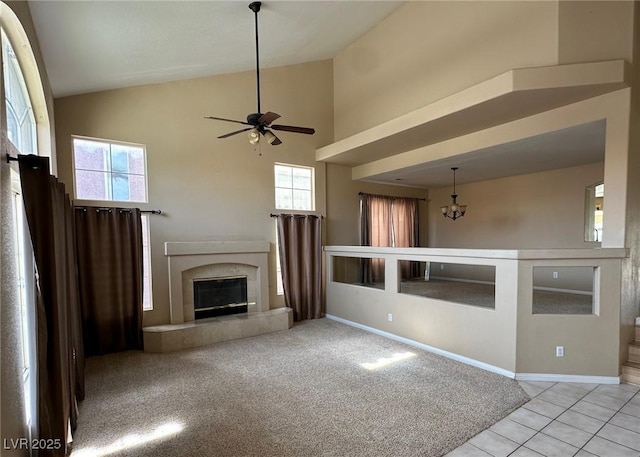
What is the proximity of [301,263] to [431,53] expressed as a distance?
427cm

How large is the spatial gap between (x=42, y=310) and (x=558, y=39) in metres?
5.41

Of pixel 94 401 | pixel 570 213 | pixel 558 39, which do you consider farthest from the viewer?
pixel 570 213

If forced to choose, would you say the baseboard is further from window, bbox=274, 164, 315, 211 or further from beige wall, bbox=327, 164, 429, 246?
window, bbox=274, 164, 315, 211

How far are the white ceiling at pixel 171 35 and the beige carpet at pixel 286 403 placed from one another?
3.57 m

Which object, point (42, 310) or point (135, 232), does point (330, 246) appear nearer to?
point (135, 232)

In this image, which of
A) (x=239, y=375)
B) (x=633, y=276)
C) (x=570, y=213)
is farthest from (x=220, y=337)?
(x=570, y=213)

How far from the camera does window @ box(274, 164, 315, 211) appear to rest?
20.4 ft

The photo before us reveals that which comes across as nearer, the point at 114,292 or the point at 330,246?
the point at 114,292

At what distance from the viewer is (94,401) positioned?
10.5ft

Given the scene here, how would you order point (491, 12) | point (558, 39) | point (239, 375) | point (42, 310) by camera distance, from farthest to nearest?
point (491, 12), point (239, 375), point (558, 39), point (42, 310)

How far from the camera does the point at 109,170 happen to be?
4.63 meters

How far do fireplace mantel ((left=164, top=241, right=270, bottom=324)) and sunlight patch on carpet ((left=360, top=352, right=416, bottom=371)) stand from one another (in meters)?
2.46

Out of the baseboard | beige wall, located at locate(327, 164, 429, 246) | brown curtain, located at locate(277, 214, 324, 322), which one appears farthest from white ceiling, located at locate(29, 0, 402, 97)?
the baseboard

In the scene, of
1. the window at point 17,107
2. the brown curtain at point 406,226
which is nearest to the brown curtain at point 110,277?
the window at point 17,107
